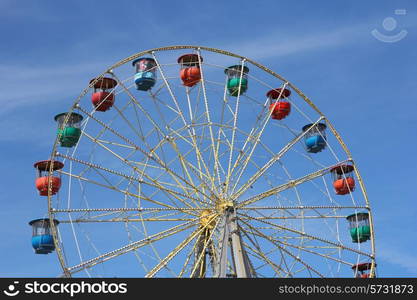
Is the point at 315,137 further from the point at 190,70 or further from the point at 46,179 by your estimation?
the point at 46,179

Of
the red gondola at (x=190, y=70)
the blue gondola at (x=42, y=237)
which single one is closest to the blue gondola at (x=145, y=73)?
the red gondola at (x=190, y=70)

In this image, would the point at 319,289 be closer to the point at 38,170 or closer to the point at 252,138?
the point at 252,138

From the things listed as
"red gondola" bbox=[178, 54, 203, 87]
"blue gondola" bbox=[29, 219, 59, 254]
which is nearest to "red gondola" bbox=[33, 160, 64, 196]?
"blue gondola" bbox=[29, 219, 59, 254]

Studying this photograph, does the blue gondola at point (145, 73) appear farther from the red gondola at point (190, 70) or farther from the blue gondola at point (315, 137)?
the blue gondola at point (315, 137)

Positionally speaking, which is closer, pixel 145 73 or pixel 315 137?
pixel 145 73

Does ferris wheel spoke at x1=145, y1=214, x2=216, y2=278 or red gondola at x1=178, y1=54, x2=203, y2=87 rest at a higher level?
red gondola at x1=178, y1=54, x2=203, y2=87

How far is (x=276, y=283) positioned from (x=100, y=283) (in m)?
4.88

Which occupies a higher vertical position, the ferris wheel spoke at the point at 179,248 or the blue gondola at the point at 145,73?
the blue gondola at the point at 145,73

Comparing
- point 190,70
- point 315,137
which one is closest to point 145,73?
point 190,70

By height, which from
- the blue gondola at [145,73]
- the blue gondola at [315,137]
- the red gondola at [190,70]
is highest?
the red gondola at [190,70]

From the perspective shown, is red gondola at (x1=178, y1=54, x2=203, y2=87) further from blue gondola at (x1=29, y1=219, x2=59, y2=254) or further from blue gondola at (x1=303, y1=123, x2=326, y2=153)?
blue gondola at (x1=29, y1=219, x2=59, y2=254)

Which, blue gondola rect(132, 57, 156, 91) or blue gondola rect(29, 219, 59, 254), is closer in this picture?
blue gondola rect(29, 219, 59, 254)

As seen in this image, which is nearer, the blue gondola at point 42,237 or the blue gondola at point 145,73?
the blue gondola at point 42,237

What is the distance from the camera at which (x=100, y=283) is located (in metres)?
21.4
